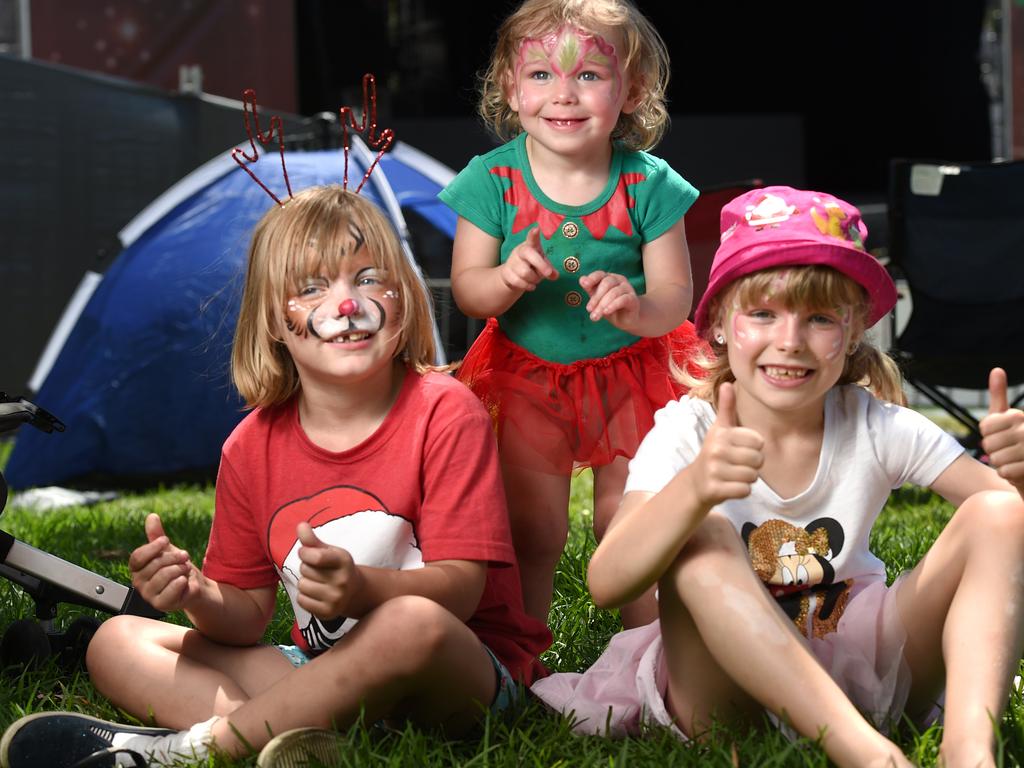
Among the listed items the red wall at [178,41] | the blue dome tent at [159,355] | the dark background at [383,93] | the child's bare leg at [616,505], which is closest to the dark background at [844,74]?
the dark background at [383,93]

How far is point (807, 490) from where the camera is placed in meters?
1.78

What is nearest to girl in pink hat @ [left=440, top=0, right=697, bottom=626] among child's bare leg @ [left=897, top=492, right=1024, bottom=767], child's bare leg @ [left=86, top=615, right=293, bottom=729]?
child's bare leg @ [left=86, top=615, right=293, bottom=729]

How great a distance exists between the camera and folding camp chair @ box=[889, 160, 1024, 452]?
14.2 ft

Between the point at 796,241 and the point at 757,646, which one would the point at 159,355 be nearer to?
the point at 796,241

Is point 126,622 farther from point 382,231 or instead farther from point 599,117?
point 599,117

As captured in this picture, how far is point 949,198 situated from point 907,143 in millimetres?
8238

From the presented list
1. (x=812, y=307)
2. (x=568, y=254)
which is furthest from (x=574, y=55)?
(x=812, y=307)

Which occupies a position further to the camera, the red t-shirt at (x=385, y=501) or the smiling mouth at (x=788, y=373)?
the red t-shirt at (x=385, y=501)

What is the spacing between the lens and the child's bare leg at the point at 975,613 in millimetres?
1530

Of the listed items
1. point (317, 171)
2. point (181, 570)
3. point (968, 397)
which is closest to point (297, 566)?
point (181, 570)

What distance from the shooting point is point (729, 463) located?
4.92 feet

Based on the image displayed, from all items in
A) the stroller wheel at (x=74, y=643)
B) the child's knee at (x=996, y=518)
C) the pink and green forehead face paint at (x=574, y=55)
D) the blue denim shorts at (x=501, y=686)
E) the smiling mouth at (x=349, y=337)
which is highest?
the pink and green forehead face paint at (x=574, y=55)

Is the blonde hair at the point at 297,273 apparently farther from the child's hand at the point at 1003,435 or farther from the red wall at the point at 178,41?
the red wall at the point at 178,41

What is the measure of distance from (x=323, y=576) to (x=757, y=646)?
520 millimetres
